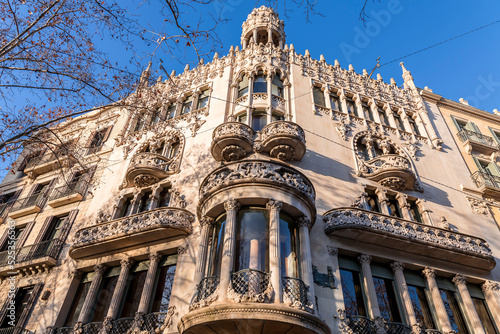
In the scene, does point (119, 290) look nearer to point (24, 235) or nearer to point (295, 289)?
point (295, 289)

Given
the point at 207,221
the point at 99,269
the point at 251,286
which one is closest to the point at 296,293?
the point at 251,286

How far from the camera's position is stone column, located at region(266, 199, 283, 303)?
38.6ft

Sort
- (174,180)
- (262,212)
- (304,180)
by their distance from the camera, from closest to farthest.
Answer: (262,212) < (304,180) < (174,180)

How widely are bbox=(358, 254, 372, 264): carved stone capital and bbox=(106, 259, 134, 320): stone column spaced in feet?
34.0

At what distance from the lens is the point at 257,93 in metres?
21.6

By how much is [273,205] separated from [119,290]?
794 centimetres

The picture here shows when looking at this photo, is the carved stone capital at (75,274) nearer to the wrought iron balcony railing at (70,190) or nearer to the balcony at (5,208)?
the wrought iron balcony railing at (70,190)

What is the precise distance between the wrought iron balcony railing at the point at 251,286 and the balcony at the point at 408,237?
4.79 meters

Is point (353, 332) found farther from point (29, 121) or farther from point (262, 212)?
point (29, 121)

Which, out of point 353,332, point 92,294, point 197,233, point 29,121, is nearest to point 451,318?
point 353,332

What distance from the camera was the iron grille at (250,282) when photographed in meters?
11.7

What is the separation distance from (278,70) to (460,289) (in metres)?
15.9

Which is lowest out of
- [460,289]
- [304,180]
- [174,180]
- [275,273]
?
[275,273]

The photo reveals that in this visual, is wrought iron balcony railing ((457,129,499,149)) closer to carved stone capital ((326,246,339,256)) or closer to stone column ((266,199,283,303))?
carved stone capital ((326,246,339,256))
